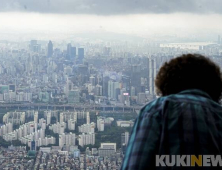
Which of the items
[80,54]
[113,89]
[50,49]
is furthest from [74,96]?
[50,49]

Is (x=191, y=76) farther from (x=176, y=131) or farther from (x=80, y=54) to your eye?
(x=80, y=54)

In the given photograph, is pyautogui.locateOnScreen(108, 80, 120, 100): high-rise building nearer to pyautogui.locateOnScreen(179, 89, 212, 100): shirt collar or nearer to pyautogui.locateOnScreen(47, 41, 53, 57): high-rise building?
pyautogui.locateOnScreen(47, 41, 53, 57): high-rise building

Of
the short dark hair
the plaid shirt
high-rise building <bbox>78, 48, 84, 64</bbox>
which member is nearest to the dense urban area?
high-rise building <bbox>78, 48, 84, 64</bbox>

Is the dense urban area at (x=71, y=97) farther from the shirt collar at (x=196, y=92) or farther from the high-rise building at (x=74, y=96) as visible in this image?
the shirt collar at (x=196, y=92)

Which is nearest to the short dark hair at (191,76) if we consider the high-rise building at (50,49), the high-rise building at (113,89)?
the high-rise building at (113,89)

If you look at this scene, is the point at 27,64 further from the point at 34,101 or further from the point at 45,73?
the point at 34,101

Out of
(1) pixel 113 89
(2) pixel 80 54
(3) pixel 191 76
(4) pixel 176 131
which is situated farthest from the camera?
(2) pixel 80 54
